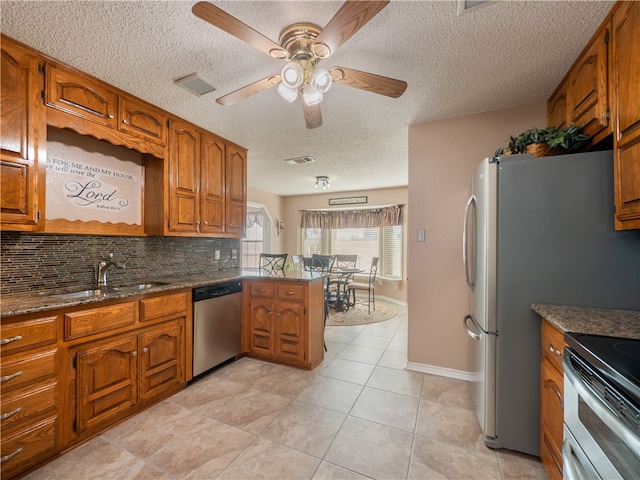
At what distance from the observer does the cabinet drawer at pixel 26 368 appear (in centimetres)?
138

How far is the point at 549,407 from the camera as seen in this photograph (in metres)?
1.41

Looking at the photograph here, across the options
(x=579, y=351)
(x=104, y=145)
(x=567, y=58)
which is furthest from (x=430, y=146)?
(x=104, y=145)

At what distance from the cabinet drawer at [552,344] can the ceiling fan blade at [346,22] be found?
1.65 meters

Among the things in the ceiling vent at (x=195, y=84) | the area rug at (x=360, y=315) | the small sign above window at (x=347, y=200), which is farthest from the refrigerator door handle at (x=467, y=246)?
the small sign above window at (x=347, y=200)

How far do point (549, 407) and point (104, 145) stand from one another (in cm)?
357

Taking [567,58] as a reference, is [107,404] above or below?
below

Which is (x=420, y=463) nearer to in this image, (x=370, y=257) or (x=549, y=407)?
(x=549, y=407)

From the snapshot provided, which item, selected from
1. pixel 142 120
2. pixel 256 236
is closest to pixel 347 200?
pixel 256 236

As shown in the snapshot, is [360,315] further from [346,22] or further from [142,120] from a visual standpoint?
[346,22]

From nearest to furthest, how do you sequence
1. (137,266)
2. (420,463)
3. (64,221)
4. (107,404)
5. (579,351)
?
(579,351)
(420,463)
(107,404)
(64,221)
(137,266)

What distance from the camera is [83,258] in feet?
7.16

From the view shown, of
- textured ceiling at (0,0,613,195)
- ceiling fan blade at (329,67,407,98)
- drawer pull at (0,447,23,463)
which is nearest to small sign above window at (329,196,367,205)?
textured ceiling at (0,0,613,195)

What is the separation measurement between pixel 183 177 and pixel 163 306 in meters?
1.25

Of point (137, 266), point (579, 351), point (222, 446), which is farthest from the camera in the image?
point (137, 266)
